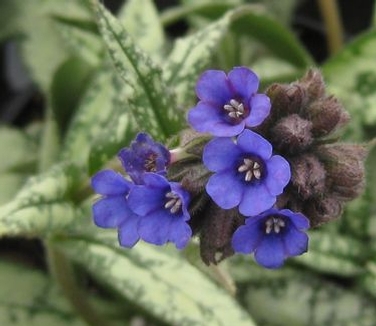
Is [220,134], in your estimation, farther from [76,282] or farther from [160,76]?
[76,282]

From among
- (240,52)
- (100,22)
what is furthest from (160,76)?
(240,52)

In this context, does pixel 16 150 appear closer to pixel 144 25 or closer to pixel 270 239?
pixel 144 25

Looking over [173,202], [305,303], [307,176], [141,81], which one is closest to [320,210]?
[307,176]

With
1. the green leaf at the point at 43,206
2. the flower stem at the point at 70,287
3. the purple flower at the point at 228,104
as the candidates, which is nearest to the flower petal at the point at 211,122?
the purple flower at the point at 228,104

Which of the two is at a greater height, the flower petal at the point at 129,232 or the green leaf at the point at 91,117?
the flower petal at the point at 129,232

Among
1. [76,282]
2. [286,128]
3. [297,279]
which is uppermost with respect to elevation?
[286,128]

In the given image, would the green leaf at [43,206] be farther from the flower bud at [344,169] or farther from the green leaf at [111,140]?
the flower bud at [344,169]

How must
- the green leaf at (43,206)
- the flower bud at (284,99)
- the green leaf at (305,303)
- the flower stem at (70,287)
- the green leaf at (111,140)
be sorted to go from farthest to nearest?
the green leaf at (305,303), the flower stem at (70,287), the green leaf at (111,140), the green leaf at (43,206), the flower bud at (284,99)
